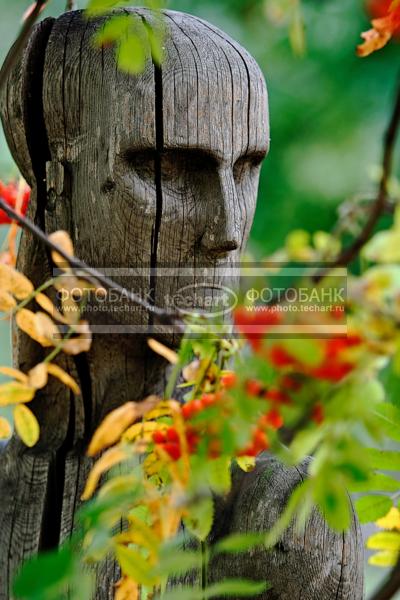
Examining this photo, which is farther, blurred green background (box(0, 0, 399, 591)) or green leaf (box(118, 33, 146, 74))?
blurred green background (box(0, 0, 399, 591))

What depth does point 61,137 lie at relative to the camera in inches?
51.5

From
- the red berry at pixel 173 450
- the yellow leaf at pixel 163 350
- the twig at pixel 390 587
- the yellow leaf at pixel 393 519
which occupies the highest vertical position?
the yellow leaf at pixel 163 350

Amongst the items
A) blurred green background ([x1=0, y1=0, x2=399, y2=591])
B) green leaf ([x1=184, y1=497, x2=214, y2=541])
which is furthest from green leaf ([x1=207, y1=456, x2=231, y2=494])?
blurred green background ([x1=0, y1=0, x2=399, y2=591])

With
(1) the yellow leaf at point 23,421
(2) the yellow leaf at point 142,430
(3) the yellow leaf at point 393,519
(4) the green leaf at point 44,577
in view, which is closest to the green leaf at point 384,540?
(3) the yellow leaf at point 393,519

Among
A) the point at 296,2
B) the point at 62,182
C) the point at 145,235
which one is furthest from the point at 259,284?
the point at 62,182

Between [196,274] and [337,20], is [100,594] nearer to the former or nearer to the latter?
[196,274]

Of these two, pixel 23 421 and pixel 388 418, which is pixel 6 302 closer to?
pixel 23 421

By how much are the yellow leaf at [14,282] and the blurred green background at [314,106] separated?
2.97m

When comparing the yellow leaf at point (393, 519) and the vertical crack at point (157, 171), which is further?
the vertical crack at point (157, 171)

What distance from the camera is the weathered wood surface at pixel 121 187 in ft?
4.08

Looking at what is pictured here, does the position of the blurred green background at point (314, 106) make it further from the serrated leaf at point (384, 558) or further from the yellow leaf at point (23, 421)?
the yellow leaf at point (23, 421)

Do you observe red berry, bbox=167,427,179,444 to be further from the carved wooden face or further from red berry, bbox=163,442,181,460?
the carved wooden face

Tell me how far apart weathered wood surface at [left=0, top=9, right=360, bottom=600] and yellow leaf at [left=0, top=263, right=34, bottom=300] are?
340 mm

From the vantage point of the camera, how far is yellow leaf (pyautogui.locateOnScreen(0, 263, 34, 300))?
92 centimetres
